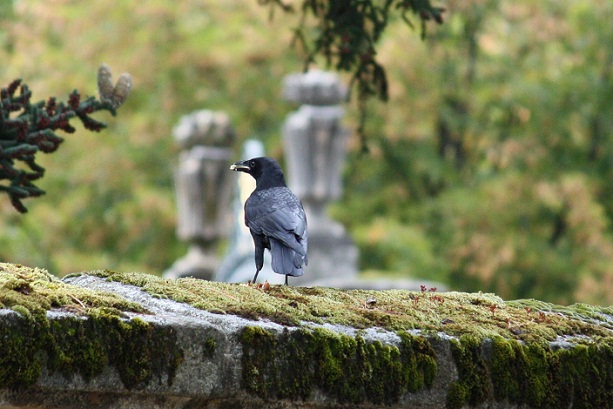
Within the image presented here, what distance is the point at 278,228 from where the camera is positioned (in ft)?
14.9

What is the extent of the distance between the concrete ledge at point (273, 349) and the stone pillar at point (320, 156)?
1415cm

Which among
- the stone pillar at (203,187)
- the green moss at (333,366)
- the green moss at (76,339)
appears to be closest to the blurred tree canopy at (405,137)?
the stone pillar at (203,187)

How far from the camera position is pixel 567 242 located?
23.5m

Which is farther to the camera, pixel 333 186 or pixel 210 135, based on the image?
pixel 210 135

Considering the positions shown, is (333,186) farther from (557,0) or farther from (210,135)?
(557,0)

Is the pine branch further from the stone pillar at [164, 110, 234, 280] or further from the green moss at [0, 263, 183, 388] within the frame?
the stone pillar at [164, 110, 234, 280]

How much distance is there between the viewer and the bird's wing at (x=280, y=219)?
452 centimetres

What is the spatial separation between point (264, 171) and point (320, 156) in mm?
13048

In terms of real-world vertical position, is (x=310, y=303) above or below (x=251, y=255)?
below

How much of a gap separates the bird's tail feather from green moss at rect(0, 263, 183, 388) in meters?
1.57

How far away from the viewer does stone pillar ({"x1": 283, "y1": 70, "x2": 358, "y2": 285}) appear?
17.8 metres

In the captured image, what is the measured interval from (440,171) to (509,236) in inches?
82.0

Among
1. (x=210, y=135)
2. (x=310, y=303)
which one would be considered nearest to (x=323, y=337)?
(x=310, y=303)

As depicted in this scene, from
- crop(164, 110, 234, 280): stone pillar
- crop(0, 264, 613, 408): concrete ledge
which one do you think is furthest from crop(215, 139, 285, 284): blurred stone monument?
crop(0, 264, 613, 408): concrete ledge
